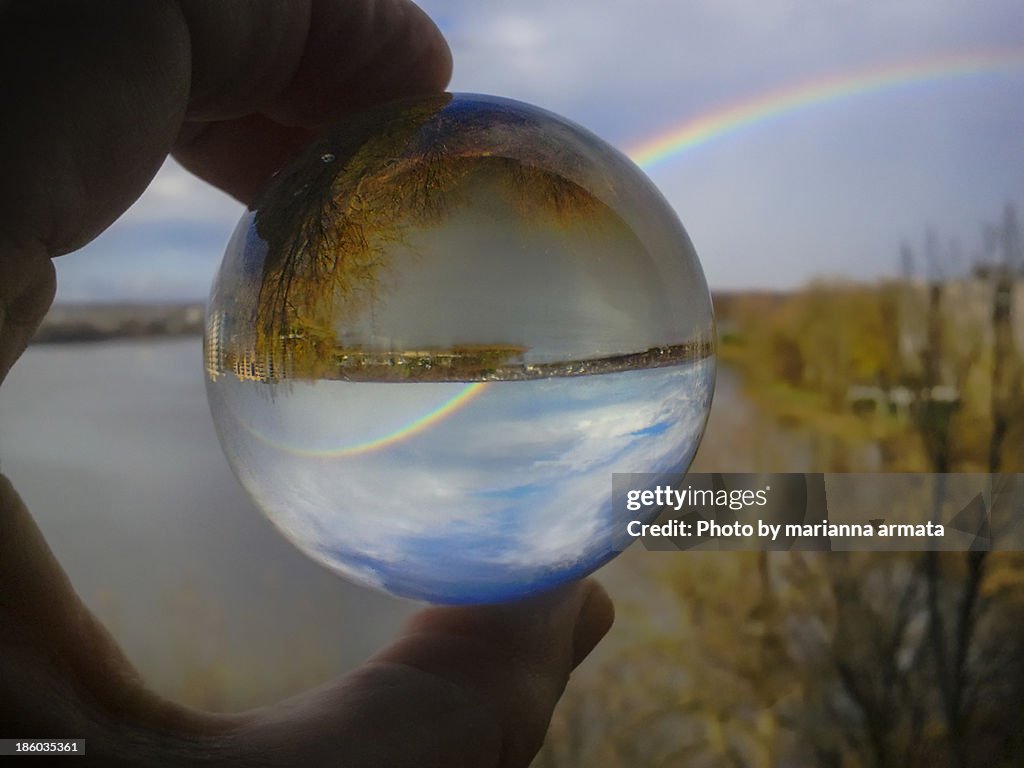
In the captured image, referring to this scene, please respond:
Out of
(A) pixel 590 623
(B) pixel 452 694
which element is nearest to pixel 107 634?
(B) pixel 452 694

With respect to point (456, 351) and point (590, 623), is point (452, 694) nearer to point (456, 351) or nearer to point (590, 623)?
point (590, 623)

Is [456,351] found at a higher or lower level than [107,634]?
higher

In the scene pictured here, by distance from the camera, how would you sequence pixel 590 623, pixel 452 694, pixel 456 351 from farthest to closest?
pixel 590 623, pixel 452 694, pixel 456 351

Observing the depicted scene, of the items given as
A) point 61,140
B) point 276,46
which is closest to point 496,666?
point 61,140

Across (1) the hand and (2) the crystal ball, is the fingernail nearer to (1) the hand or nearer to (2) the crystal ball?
(1) the hand

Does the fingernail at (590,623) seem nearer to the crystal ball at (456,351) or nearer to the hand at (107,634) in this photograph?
the hand at (107,634)

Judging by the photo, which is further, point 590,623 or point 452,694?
point 590,623

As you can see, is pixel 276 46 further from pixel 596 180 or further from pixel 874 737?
pixel 874 737

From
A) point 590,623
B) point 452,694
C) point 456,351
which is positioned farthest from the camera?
point 590,623

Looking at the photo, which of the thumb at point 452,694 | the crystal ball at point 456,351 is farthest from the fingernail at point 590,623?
the crystal ball at point 456,351
